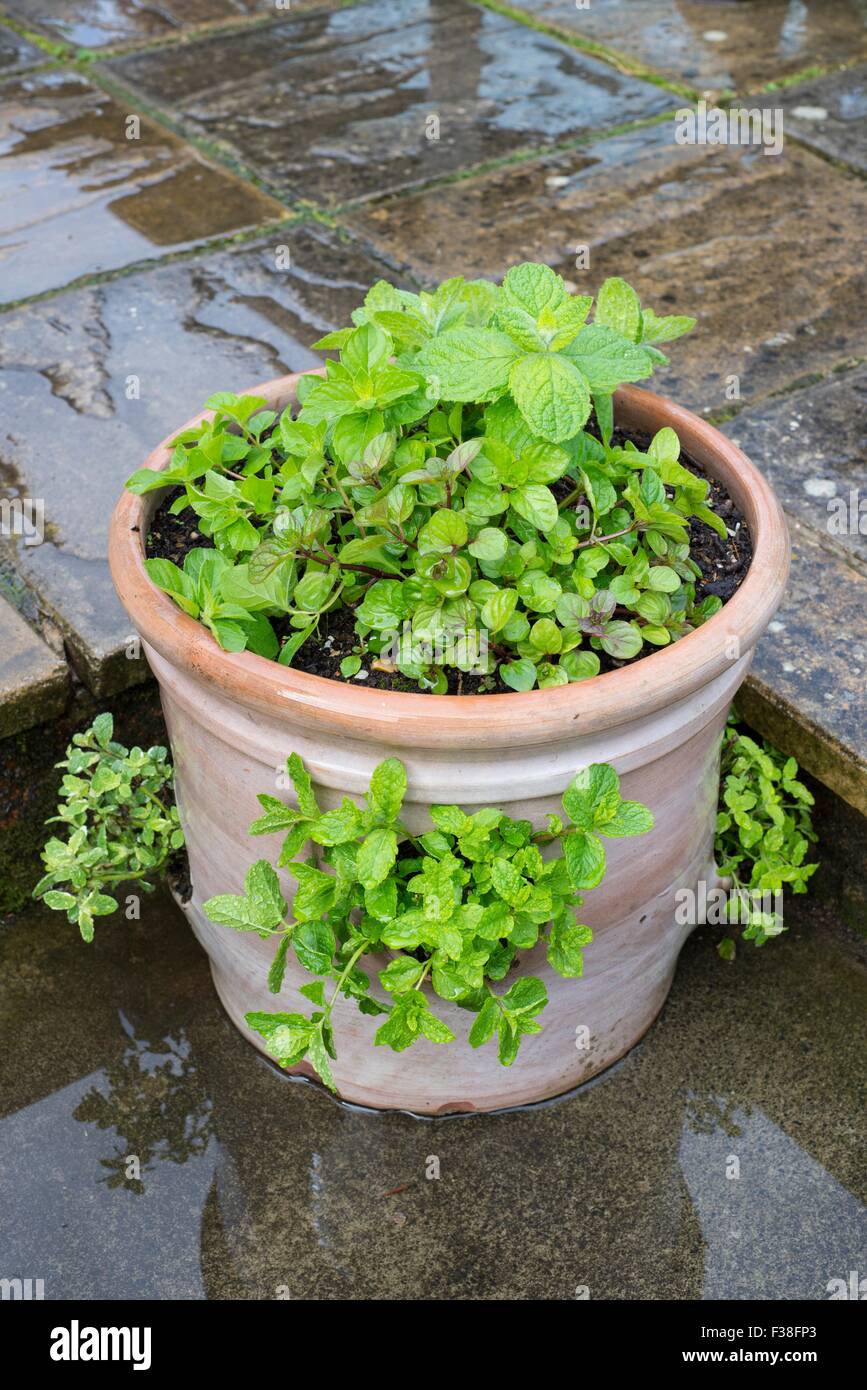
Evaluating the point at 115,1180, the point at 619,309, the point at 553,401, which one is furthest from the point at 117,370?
the point at 115,1180

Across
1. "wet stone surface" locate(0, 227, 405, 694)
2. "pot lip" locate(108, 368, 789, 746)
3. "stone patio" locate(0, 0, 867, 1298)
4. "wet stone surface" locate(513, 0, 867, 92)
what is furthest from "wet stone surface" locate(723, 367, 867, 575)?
"wet stone surface" locate(513, 0, 867, 92)

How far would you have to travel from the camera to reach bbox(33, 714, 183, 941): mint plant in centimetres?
188

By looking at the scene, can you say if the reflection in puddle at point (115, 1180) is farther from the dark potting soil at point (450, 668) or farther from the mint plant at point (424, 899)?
the dark potting soil at point (450, 668)

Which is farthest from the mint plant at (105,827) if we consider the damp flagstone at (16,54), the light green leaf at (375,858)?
the damp flagstone at (16,54)

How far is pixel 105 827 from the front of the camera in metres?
1.99

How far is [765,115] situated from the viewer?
3.54 meters

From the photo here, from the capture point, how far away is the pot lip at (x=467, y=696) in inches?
55.9

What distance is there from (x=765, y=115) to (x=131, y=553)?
8.77 feet

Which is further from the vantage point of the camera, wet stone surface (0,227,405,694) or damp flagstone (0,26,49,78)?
damp flagstone (0,26,49,78)

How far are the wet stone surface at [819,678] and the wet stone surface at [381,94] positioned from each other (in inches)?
67.8

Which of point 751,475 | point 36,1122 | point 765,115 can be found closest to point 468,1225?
point 36,1122

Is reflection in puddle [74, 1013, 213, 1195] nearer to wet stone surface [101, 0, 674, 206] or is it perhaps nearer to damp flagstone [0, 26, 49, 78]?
wet stone surface [101, 0, 674, 206]

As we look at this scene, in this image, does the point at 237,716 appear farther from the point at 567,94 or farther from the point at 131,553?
the point at 567,94

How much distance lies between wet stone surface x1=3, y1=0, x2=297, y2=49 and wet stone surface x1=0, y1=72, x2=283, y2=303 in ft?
1.56
